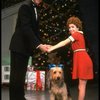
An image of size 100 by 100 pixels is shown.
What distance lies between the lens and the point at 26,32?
639cm

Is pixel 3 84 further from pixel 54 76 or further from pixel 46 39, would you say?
pixel 54 76

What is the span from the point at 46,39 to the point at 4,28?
116cm

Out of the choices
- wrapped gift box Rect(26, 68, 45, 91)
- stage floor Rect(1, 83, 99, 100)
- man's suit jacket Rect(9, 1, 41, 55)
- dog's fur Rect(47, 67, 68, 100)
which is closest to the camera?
Answer: man's suit jacket Rect(9, 1, 41, 55)

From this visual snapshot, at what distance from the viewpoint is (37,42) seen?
6.37m

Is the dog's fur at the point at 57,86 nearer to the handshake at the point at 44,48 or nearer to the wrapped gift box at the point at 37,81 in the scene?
the handshake at the point at 44,48

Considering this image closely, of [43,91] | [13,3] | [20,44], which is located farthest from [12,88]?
[13,3]

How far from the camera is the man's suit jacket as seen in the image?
20.9 feet

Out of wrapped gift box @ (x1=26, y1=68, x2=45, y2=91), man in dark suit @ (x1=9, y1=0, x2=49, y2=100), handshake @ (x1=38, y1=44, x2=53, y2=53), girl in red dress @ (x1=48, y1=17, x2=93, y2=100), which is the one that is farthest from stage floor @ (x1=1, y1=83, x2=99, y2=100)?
handshake @ (x1=38, y1=44, x2=53, y2=53)

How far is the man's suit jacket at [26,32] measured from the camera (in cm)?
638

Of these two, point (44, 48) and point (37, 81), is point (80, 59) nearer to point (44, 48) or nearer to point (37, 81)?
point (44, 48)

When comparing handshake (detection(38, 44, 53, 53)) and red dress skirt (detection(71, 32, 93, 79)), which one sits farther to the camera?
red dress skirt (detection(71, 32, 93, 79))

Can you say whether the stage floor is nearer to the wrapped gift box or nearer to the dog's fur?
the wrapped gift box

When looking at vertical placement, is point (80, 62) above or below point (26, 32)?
below

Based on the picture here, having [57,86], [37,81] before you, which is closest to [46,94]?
[37,81]
